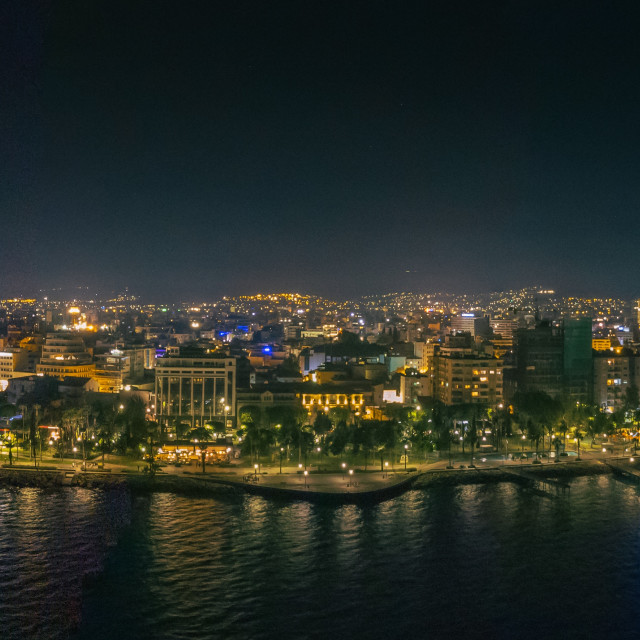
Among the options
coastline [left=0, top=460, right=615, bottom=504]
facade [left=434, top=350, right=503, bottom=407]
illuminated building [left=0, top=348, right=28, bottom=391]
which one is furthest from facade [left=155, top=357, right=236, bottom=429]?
illuminated building [left=0, top=348, right=28, bottom=391]

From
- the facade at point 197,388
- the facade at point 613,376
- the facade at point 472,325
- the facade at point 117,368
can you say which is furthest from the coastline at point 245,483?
the facade at point 472,325

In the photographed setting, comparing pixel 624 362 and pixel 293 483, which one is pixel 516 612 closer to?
pixel 293 483

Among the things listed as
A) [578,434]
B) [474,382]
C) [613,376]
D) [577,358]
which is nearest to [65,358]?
[474,382]

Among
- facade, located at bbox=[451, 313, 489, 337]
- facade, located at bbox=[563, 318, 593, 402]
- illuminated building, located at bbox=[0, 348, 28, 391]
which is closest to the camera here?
Answer: facade, located at bbox=[563, 318, 593, 402]

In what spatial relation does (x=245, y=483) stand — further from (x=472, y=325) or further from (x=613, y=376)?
(x=472, y=325)

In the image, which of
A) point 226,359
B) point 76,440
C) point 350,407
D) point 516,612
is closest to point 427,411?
point 350,407

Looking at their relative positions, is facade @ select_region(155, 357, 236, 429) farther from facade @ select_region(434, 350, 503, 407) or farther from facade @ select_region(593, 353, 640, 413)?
facade @ select_region(593, 353, 640, 413)

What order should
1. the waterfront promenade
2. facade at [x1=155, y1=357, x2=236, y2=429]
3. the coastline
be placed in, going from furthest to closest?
facade at [x1=155, y1=357, x2=236, y2=429] < the waterfront promenade < the coastline
